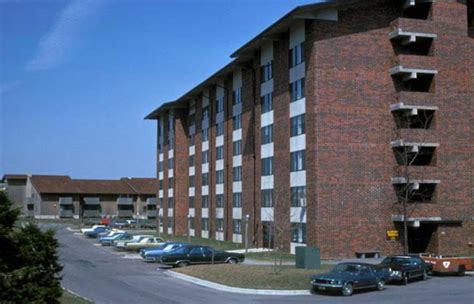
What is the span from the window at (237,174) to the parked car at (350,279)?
30.9 metres

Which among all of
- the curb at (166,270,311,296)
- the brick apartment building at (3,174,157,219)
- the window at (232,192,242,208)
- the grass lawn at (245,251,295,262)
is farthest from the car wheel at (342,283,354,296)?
the brick apartment building at (3,174,157,219)

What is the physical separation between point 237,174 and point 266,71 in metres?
11.7

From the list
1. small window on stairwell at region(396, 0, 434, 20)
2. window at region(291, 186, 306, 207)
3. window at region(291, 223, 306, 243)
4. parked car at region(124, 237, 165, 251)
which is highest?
small window on stairwell at region(396, 0, 434, 20)

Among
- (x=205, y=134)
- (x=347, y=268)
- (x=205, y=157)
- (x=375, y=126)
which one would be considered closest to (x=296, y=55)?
(x=375, y=126)

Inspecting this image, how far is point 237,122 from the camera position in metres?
61.5

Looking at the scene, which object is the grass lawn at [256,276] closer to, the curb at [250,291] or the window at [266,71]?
the curb at [250,291]

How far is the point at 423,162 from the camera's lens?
153ft

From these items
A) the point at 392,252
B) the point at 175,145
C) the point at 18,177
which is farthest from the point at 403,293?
the point at 18,177

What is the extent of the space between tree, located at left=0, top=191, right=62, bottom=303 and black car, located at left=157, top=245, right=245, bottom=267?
23197mm

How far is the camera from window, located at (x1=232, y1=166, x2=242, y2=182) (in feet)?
197

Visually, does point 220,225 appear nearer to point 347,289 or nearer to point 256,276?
point 256,276

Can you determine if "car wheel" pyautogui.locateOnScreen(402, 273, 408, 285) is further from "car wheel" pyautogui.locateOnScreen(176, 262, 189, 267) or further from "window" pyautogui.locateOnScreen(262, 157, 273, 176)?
"window" pyautogui.locateOnScreen(262, 157, 273, 176)

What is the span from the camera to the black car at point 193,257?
39.4 meters

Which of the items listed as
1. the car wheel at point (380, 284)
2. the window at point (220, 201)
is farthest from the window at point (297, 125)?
the window at point (220, 201)
